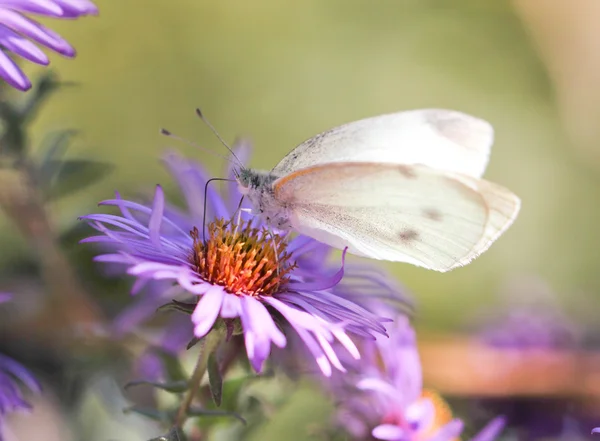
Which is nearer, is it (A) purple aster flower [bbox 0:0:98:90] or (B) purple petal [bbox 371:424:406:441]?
(A) purple aster flower [bbox 0:0:98:90]

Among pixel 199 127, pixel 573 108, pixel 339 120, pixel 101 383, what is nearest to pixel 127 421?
pixel 101 383

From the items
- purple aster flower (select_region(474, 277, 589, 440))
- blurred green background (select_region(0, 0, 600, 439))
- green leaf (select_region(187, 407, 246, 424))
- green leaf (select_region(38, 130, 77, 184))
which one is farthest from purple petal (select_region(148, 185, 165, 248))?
blurred green background (select_region(0, 0, 600, 439))

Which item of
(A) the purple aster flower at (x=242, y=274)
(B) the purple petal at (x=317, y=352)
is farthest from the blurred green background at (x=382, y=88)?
(B) the purple petal at (x=317, y=352)

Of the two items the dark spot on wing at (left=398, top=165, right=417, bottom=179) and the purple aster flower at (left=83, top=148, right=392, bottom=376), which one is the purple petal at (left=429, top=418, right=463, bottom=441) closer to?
the purple aster flower at (left=83, top=148, right=392, bottom=376)

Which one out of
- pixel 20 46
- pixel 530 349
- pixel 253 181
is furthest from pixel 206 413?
pixel 530 349

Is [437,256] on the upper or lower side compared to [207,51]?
lower

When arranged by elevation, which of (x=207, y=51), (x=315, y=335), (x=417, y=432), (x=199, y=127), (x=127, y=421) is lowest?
(x=127, y=421)

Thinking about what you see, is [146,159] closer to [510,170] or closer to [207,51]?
[207,51]

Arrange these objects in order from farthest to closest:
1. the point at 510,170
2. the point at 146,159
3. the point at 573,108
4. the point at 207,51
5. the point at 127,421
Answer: the point at 573,108 < the point at 510,170 < the point at 207,51 < the point at 146,159 < the point at 127,421
